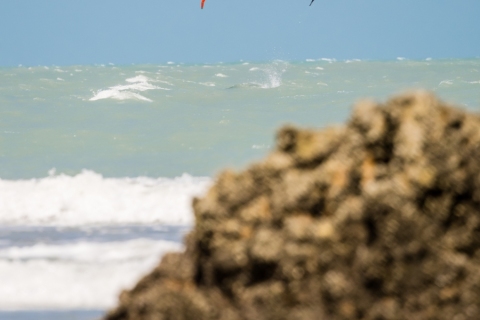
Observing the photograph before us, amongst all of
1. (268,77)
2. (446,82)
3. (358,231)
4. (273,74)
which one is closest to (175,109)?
(268,77)

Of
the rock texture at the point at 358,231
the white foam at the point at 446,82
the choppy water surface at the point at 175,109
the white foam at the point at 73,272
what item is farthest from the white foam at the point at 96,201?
the white foam at the point at 446,82

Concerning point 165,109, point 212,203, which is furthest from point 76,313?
point 165,109

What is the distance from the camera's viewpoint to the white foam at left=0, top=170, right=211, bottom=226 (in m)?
10.4

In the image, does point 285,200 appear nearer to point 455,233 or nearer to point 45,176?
point 455,233

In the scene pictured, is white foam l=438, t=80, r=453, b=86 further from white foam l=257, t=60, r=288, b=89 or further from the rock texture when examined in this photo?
the rock texture

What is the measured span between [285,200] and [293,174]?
0.40 ft

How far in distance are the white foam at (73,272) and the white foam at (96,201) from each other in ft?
7.49

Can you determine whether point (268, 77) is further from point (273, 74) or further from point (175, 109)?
point (175, 109)

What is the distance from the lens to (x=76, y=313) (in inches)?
211

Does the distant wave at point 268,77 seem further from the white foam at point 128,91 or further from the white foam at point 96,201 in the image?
the white foam at point 96,201

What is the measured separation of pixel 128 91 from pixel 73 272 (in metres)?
18.1

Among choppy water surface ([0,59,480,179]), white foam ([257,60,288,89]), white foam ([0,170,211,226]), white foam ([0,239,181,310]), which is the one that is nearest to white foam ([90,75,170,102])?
choppy water surface ([0,59,480,179])

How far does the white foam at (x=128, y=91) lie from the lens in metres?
23.7

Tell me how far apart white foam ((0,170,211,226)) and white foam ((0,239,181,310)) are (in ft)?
7.49
